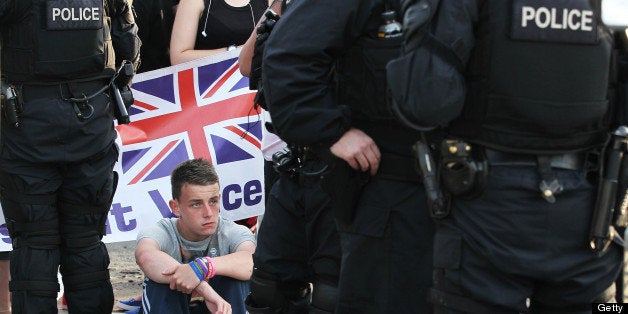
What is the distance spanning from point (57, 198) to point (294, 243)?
6.38ft

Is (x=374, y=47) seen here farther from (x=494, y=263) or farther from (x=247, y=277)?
(x=247, y=277)

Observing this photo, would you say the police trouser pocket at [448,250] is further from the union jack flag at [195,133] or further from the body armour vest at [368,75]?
the union jack flag at [195,133]

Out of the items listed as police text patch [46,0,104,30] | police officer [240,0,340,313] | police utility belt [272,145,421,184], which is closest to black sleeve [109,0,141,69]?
police text patch [46,0,104,30]

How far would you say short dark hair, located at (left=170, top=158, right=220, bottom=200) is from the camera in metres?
5.60

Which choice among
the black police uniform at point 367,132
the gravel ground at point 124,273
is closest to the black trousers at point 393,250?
the black police uniform at point 367,132

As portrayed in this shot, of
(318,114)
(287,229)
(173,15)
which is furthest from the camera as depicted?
(173,15)

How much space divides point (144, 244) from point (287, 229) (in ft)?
4.21

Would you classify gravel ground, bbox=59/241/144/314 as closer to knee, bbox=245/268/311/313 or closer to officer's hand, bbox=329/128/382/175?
knee, bbox=245/268/311/313

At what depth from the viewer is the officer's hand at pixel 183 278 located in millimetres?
5227

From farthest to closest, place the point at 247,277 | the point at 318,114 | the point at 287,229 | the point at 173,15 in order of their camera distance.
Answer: the point at 173,15 → the point at 247,277 → the point at 287,229 → the point at 318,114

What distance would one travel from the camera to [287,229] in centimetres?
441

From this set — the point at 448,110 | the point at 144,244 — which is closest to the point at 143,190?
the point at 144,244

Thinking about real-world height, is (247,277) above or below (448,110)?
below

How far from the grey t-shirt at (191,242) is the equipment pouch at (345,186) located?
194 centimetres
